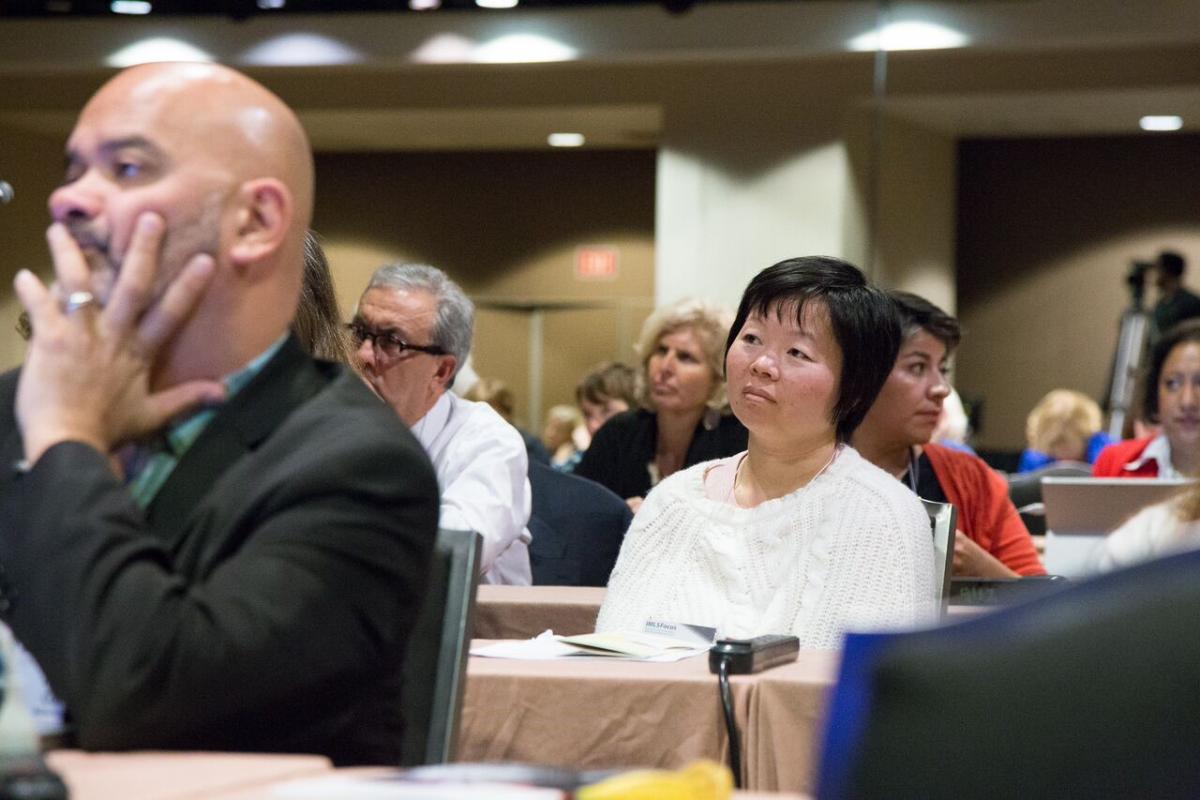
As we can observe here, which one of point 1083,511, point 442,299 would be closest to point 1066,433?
point 1083,511

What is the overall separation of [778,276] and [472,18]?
8.10 metres

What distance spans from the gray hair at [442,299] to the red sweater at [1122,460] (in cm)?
243

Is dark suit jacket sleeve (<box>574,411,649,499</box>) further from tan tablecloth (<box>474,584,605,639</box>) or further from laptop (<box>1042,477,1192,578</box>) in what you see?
tan tablecloth (<box>474,584,605,639</box>)

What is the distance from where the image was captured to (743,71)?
10867 mm

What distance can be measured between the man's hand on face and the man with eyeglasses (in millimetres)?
1986

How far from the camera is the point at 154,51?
1107 centimetres

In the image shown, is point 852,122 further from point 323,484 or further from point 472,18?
point 323,484

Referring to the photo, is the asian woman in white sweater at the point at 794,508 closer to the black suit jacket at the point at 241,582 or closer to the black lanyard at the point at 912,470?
the black lanyard at the point at 912,470

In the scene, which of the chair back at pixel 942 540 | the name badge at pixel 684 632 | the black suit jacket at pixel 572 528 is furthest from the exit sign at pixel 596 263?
the name badge at pixel 684 632

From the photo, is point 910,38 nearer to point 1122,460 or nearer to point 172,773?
point 1122,460

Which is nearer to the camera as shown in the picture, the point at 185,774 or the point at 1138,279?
the point at 185,774

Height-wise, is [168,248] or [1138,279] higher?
[1138,279]

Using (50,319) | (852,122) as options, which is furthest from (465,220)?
(50,319)

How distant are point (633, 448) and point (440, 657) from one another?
367 centimetres
